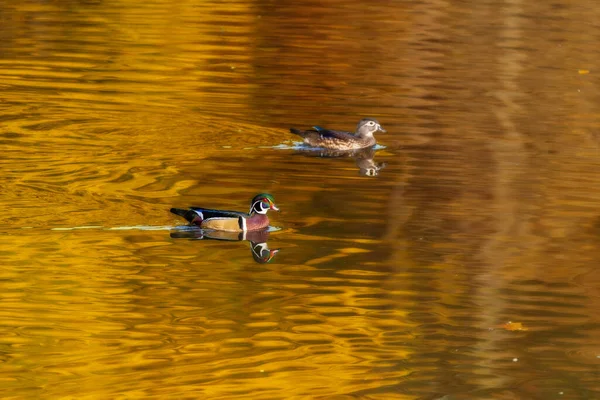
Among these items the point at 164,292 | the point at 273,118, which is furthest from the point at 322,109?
the point at 164,292

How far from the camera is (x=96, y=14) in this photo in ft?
109

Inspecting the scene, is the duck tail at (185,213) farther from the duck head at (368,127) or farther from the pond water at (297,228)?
the duck head at (368,127)

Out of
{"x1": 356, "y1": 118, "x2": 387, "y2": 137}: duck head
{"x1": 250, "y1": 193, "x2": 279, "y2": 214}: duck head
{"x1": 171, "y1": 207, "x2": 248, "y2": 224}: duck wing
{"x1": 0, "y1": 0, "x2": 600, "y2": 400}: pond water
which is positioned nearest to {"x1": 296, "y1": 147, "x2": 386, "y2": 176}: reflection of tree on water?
{"x1": 0, "y1": 0, "x2": 600, "y2": 400}: pond water

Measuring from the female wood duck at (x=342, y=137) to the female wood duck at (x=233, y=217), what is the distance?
434cm

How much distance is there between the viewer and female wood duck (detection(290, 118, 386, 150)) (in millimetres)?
17766

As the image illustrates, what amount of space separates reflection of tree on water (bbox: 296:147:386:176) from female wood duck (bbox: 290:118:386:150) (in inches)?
3.0

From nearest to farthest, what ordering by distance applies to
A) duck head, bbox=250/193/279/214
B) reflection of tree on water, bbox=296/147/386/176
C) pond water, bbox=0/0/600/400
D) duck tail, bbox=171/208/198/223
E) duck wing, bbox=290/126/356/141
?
pond water, bbox=0/0/600/400 < duck head, bbox=250/193/279/214 < duck tail, bbox=171/208/198/223 < reflection of tree on water, bbox=296/147/386/176 < duck wing, bbox=290/126/356/141

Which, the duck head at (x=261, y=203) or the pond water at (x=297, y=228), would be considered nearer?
the pond water at (x=297, y=228)

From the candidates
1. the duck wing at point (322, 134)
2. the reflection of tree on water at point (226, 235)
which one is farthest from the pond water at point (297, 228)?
the duck wing at point (322, 134)

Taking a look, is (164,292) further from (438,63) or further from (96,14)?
(96,14)

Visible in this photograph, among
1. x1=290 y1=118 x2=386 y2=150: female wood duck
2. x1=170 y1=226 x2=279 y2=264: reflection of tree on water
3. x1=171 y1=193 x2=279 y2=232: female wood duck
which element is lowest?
x1=170 y1=226 x2=279 y2=264: reflection of tree on water

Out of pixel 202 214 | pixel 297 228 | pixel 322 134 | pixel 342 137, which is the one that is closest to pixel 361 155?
pixel 342 137

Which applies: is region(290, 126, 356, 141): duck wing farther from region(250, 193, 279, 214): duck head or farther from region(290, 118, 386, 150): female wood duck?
region(250, 193, 279, 214): duck head

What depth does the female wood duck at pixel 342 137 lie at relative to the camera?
17.8 m
